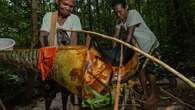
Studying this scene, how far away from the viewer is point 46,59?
4531mm

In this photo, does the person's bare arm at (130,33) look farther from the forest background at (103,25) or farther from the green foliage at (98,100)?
the forest background at (103,25)

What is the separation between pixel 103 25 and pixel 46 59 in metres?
13.7

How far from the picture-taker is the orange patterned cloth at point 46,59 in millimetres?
4533

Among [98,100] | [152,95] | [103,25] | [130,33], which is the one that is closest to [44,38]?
[130,33]

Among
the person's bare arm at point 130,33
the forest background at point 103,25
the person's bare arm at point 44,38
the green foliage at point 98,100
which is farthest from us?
the forest background at point 103,25

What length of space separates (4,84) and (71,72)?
5.14 m

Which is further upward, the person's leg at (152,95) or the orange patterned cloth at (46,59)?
the orange patterned cloth at (46,59)

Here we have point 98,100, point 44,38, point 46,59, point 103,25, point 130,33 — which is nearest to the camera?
point 98,100

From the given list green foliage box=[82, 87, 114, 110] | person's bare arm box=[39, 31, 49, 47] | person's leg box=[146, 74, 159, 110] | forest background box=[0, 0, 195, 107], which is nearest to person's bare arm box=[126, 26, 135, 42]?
person's leg box=[146, 74, 159, 110]

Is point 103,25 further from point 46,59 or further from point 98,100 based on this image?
point 98,100

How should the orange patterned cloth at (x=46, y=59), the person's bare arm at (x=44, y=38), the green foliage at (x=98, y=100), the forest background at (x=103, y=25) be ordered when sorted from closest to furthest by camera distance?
the green foliage at (x=98, y=100), the orange patterned cloth at (x=46, y=59), the person's bare arm at (x=44, y=38), the forest background at (x=103, y=25)

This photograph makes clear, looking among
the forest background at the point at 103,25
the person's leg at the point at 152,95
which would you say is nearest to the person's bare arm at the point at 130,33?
the person's leg at the point at 152,95

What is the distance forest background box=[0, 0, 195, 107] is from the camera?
9.36m

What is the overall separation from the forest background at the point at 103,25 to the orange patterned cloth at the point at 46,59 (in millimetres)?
3849
